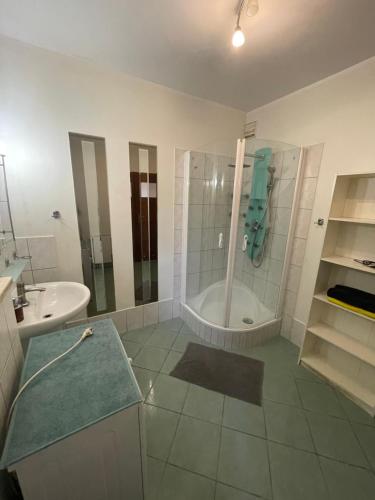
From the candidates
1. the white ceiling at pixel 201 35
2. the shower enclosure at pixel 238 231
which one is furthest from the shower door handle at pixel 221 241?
the white ceiling at pixel 201 35

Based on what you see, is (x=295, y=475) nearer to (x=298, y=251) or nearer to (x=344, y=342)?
(x=344, y=342)

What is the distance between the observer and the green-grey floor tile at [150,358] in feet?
5.94

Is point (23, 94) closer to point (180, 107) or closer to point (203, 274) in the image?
point (180, 107)

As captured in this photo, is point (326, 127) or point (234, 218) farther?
point (234, 218)

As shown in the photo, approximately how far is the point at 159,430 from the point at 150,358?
618 mm

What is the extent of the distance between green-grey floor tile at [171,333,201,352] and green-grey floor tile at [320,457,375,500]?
1203mm

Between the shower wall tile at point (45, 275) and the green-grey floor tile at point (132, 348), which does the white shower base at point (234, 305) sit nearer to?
the green-grey floor tile at point (132, 348)

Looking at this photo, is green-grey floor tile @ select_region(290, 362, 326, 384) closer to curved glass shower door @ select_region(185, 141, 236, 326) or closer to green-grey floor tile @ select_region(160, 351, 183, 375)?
curved glass shower door @ select_region(185, 141, 236, 326)

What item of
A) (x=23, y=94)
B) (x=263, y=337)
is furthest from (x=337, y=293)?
(x=23, y=94)

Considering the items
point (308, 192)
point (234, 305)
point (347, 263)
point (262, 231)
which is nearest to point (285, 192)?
point (308, 192)

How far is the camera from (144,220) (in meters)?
2.09

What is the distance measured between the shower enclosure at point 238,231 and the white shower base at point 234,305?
0.03 feet

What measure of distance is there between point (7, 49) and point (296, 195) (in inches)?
96.9

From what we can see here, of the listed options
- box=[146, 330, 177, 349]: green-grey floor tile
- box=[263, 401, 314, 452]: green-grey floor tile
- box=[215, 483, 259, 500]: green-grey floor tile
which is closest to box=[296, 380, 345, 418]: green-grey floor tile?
box=[263, 401, 314, 452]: green-grey floor tile
